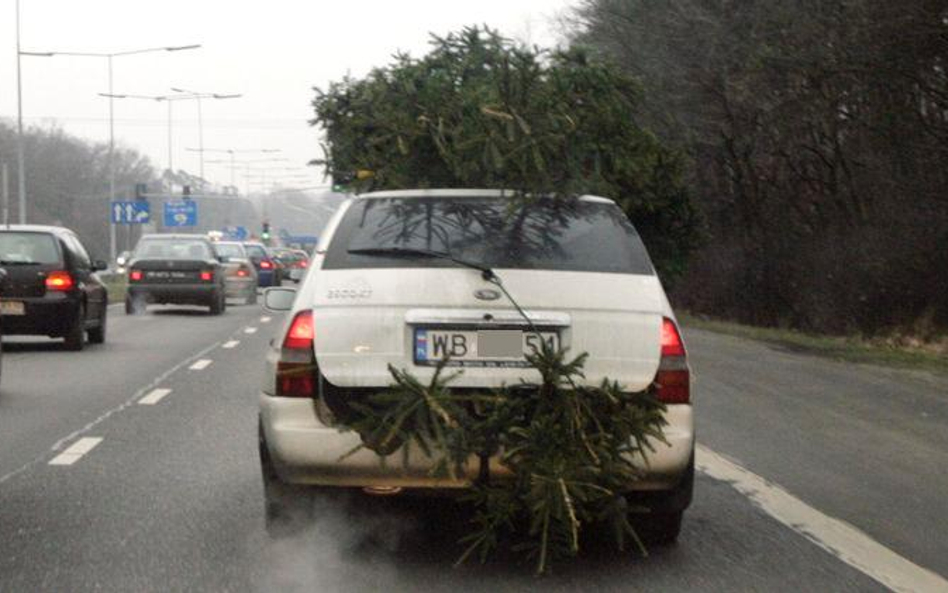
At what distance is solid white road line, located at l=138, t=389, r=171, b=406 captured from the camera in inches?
524

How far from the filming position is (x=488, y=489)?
6.00 metres

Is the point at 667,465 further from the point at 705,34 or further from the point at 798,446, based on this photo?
the point at 705,34

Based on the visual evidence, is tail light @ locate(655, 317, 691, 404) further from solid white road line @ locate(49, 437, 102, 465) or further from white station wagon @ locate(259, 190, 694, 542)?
solid white road line @ locate(49, 437, 102, 465)

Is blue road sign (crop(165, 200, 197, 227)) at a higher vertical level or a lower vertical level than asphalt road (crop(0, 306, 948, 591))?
higher

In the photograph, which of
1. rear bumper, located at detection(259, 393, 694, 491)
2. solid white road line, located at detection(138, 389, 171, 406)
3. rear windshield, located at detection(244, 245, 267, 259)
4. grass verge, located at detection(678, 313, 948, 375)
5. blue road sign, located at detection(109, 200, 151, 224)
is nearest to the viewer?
rear bumper, located at detection(259, 393, 694, 491)

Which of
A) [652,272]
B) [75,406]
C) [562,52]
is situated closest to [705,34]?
[75,406]

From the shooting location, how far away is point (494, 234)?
6570 millimetres

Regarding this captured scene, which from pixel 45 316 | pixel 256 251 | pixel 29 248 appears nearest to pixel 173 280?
pixel 29 248

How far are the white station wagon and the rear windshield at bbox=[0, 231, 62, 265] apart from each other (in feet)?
43.4

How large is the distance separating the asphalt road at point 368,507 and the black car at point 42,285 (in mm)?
3950

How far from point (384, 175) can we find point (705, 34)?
20521 millimetres

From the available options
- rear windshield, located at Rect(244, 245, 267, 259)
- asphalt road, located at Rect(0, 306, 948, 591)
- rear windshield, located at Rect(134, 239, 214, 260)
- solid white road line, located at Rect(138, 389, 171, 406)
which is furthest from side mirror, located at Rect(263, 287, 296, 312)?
rear windshield, located at Rect(244, 245, 267, 259)

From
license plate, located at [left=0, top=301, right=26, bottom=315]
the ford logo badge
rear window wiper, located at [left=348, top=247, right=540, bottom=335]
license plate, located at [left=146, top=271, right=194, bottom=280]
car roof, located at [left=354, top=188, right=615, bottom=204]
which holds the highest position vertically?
car roof, located at [left=354, top=188, right=615, bottom=204]

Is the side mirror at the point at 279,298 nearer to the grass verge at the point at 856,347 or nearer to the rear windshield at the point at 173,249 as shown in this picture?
the grass verge at the point at 856,347
